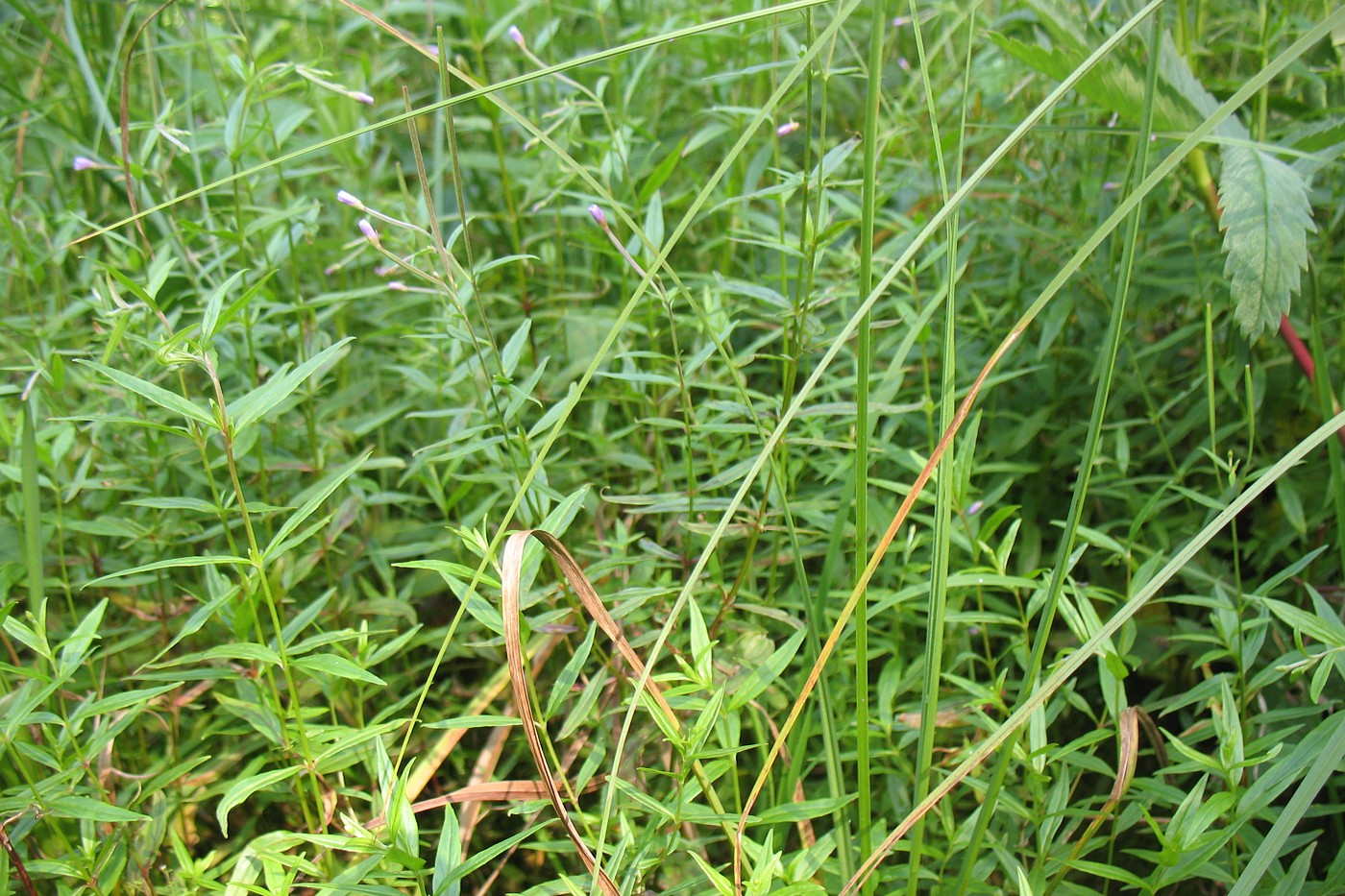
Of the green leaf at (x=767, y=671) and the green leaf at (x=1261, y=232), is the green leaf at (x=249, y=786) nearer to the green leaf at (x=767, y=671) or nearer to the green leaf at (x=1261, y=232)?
the green leaf at (x=767, y=671)

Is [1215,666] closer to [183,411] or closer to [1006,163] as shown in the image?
[1006,163]

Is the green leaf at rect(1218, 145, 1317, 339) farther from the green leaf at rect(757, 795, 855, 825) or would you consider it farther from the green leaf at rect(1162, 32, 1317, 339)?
the green leaf at rect(757, 795, 855, 825)

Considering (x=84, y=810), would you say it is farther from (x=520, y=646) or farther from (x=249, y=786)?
(x=520, y=646)

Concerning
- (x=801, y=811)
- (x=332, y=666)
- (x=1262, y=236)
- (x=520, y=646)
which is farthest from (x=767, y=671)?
(x=1262, y=236)

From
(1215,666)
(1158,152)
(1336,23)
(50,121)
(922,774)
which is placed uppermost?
(1336,23)

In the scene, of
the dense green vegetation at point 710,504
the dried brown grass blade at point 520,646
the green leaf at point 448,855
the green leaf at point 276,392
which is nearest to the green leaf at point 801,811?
the dense green vegetation at point 710,504

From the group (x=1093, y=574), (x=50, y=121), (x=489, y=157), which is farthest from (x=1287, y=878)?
(x=50, y=121)

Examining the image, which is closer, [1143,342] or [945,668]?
[945,668]

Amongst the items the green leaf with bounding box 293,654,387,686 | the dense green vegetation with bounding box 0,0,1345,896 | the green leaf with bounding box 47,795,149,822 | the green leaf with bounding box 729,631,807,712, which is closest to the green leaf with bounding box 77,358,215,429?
the dense green vegetation with bounding box 0,0,1345,896
